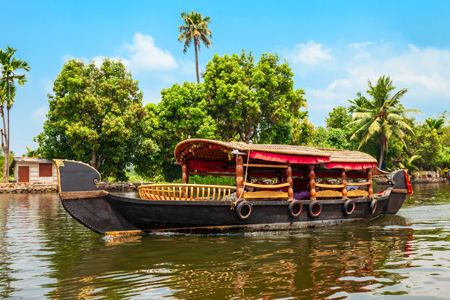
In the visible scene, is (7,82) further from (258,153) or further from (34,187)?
(258,153)

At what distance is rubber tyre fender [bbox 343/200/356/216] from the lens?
33.4 feet

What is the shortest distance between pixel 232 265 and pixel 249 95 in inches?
1053

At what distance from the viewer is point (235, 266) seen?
227 inches

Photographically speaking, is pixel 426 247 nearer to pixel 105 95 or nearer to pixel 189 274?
pixel 189 274

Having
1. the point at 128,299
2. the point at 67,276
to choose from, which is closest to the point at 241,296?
the point at 128,299

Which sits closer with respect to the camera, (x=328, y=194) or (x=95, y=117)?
A: (x=328, y=194)

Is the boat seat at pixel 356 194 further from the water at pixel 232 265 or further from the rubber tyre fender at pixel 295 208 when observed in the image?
the rubber tyre fender at pixel 295 208

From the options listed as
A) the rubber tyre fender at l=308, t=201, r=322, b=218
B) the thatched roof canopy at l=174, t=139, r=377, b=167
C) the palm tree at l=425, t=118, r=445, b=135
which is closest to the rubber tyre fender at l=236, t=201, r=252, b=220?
the thatched roof canopy at l=174, t=139, r=377, b=167

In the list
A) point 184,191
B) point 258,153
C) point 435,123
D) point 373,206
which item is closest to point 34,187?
point 184,191

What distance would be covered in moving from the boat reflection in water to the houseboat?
0.38 metres

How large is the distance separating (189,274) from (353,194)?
700 centimetres

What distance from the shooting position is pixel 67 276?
5.37m

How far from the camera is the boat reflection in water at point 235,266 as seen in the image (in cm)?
465

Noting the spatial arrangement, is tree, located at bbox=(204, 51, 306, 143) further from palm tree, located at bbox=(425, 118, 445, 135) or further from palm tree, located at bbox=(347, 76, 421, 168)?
palm tree, located at bbox=(425, 118, 445, 135)
